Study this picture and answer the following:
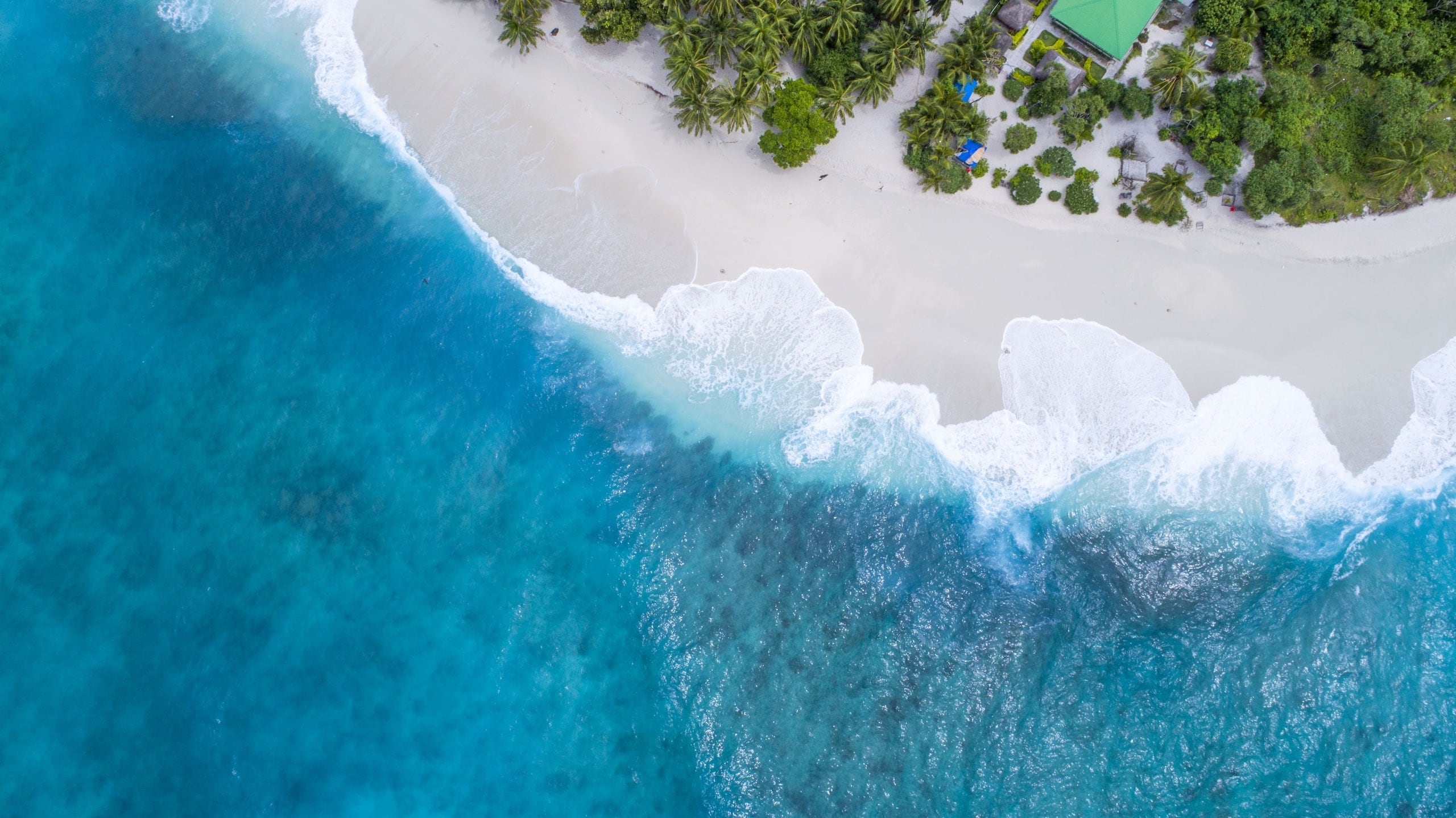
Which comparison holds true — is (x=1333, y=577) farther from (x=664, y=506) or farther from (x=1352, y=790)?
(x=664, y=506)

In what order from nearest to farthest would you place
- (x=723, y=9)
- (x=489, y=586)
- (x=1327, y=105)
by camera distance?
(x=723, y=9), (x=1327, y=105), (x=489, y=586)

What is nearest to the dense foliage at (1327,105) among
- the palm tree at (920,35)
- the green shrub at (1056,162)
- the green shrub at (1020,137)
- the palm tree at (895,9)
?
the green shrub at (1056,162)

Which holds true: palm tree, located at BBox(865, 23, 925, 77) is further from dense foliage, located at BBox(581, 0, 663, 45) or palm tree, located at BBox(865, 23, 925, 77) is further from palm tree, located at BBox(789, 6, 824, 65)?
dense foliage, located at BBox(581, 0, 663, 45)

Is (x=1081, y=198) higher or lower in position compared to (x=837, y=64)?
higher

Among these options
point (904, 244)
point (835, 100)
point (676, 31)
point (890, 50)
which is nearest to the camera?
point (890, 50)

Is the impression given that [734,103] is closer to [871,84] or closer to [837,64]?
[837,64]

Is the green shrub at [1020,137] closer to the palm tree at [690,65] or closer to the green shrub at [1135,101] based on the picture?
the green shrub at [1135,101]

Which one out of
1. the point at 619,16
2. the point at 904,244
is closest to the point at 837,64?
the point at 904,244
